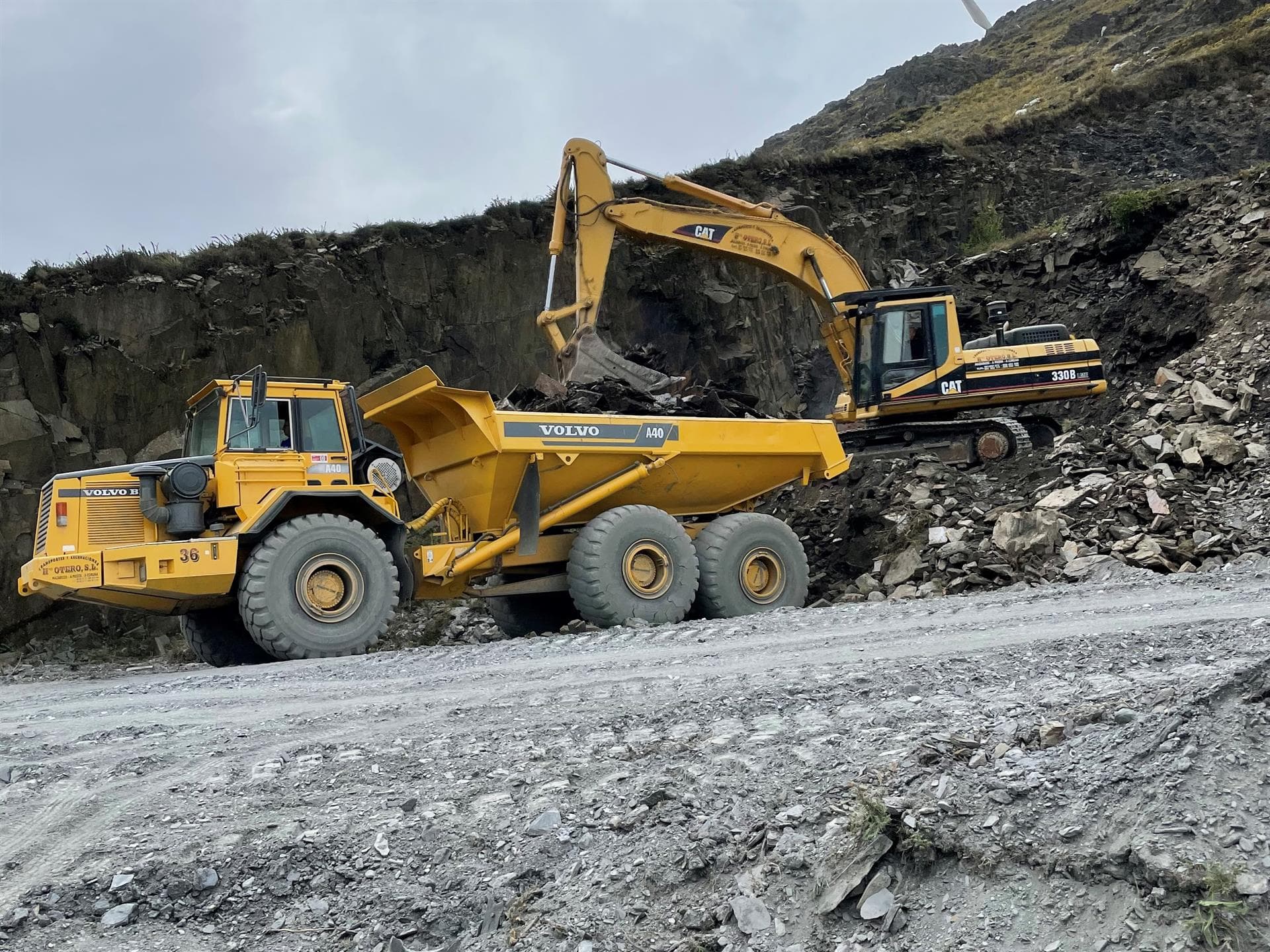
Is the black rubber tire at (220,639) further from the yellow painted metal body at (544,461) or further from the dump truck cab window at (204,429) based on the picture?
the yellow painted metal body at (544,461)

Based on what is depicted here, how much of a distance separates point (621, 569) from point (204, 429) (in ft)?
11.4

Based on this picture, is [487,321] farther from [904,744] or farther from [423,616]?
[904,744]

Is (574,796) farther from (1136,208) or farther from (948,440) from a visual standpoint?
(1136,208)

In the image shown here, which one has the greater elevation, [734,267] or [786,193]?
[786,193]

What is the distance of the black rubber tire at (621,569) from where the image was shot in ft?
28.7

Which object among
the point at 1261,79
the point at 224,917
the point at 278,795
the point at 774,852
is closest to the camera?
the point at 774,852

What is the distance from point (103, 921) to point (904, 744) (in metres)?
2.30

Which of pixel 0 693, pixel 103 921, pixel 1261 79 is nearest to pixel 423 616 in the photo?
pixel 0 693

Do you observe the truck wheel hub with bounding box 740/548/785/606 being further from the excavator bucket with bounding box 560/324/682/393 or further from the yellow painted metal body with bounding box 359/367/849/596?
the excavator bucket with bounding box 560/324/682/393

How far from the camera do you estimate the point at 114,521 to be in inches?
308

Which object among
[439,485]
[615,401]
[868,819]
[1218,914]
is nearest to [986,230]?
[615,401]

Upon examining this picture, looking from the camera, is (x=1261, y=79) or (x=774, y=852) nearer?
(x=774, y=852)

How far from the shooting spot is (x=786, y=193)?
65.2 ft

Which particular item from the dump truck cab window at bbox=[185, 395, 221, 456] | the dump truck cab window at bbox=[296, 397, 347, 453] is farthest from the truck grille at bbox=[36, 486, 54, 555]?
the dump truck cab window at bbox=[296, 397, 347, 453]
